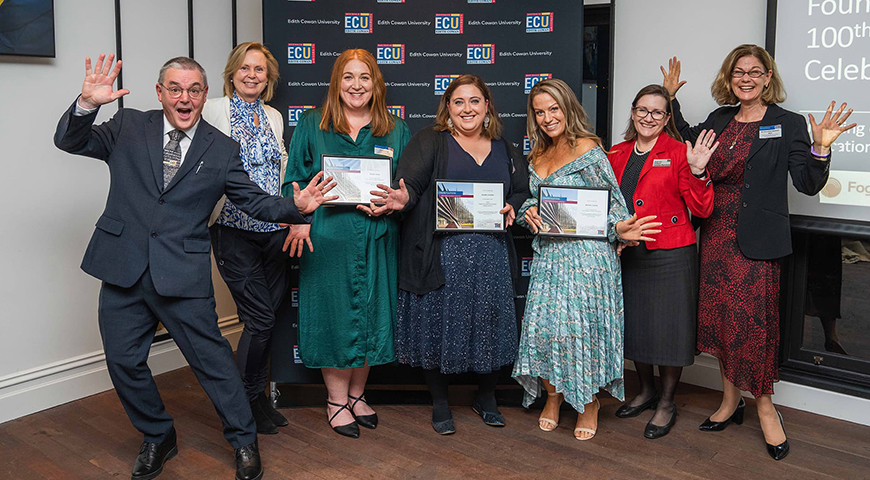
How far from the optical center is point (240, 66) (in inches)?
121

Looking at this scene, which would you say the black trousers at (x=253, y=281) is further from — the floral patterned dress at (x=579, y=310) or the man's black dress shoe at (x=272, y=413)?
the floral patterned dress at (x=579, y=310)

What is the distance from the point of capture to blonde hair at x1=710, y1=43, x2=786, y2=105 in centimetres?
306

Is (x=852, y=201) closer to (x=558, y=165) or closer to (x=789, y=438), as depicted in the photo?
(x=789, y=438)

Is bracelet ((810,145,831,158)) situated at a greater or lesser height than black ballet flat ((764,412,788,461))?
greater

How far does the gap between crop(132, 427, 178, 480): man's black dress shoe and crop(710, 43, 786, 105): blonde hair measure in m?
3.02

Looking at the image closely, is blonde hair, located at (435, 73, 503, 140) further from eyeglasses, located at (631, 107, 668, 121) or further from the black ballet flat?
the black ballet flat

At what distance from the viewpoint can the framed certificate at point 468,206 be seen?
3119mm

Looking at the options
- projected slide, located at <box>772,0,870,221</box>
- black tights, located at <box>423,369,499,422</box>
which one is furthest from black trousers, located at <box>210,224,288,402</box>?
projected slide, located at <box>772,0,870,221</box>

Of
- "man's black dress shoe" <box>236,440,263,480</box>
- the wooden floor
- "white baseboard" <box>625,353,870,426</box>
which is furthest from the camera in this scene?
"white baseboard" <box>625,353,870,426</box>

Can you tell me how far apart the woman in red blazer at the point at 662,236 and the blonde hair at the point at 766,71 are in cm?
25

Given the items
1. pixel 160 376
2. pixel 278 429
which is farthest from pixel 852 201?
pixel 160 376

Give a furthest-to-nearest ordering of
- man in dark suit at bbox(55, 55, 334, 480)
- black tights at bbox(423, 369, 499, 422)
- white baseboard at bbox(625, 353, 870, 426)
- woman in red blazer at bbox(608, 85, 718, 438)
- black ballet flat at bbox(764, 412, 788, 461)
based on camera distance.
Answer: white baseboard at bbox(625, 353, 870, 426) < black tights at bbox(423, 369, 499, 422) < woman in red blazer at bbox(608, 85, 718, 438) < black ballet flat at bbox(764, 412, 788, 461) < man in dark suit at bbox(55, 55, 334, 480)

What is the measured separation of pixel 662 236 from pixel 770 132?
0.67 meters

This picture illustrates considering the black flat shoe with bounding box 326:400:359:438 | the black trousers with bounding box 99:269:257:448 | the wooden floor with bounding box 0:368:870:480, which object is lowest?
the wooden floor with bounding box 0:368:870:480
